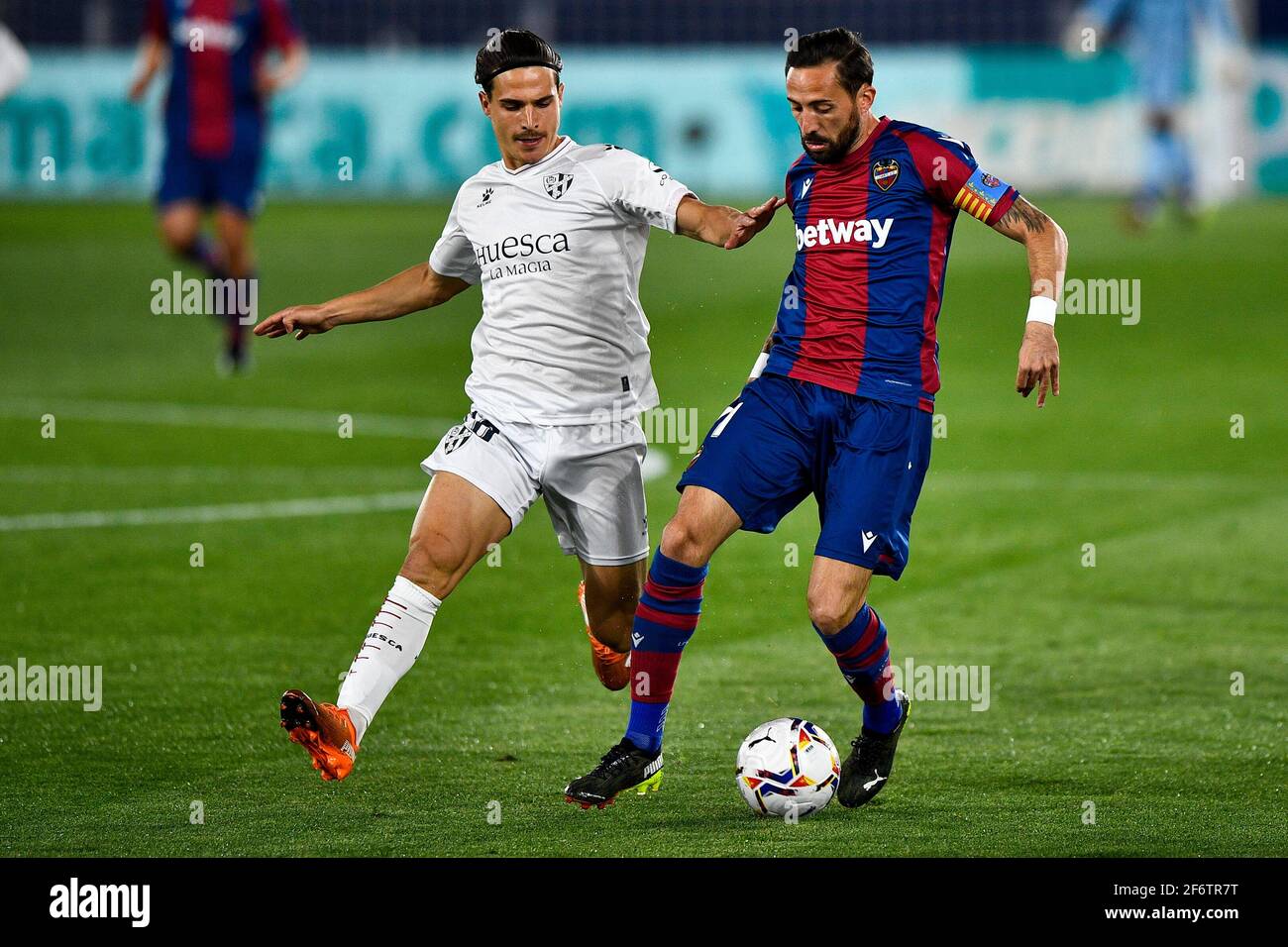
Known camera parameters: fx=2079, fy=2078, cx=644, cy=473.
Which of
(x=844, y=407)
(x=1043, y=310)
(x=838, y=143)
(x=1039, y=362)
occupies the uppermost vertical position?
(x=838, y=143)

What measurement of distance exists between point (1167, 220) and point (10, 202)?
15760mm

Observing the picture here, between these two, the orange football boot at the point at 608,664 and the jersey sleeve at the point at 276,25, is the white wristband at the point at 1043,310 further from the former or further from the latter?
the jersey sleeve at the point at 276,25

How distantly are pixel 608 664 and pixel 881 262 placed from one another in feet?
5.52

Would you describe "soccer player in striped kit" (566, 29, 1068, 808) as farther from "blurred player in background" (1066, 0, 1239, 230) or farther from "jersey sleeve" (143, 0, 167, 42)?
"blurred player in background" (1066, 0, 1239, 230)

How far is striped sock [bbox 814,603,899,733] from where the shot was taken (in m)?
5.79

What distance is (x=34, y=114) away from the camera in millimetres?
27953

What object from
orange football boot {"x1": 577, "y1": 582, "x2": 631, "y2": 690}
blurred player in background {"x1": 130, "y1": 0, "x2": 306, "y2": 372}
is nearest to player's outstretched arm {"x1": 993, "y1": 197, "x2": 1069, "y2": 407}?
orange football boot {"x1": 577, "y1": 582, "x2": 631, "y2": 690}

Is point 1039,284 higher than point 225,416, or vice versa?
point 1039,284

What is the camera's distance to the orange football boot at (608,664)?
663 centimetres

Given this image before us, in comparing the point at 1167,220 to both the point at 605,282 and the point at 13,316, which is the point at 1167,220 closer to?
the point at 13,316

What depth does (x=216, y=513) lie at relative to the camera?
10.8 m

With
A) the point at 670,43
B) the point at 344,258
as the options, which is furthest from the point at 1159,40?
the point at 344,258

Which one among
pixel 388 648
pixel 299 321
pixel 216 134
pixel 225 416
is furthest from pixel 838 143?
pixel 216 134

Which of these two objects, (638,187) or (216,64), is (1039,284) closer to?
(638,187)
